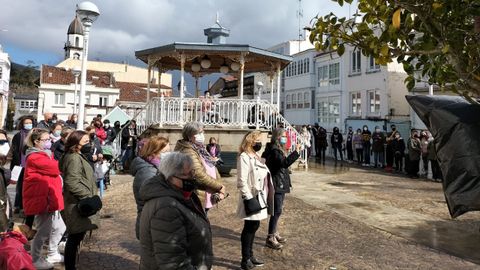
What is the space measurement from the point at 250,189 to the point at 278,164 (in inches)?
31.7

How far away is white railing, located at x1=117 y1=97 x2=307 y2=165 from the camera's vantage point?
47.8 ft

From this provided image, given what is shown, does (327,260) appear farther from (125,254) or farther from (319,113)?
(319,113)

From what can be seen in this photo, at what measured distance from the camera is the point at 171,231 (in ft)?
8.39

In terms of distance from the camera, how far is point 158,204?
2.59 meters

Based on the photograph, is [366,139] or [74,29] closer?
[366,139]

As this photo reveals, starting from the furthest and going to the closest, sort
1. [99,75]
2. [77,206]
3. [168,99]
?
[99,75], [168,99], [77,206]

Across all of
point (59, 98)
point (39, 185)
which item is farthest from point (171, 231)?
point (59, 98)

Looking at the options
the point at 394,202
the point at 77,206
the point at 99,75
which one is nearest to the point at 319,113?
the point at 394,202

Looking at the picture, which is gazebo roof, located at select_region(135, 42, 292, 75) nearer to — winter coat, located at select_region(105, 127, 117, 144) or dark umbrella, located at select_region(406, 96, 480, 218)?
winter coat, located at select_region(105, 127, 117, 144)

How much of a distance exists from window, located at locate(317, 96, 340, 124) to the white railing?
51.5 ft

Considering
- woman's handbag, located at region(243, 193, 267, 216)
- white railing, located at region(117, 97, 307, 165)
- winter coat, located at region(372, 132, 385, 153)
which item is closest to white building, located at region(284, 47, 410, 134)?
Result: winter coat, located at region(372, 132, 385, 153)

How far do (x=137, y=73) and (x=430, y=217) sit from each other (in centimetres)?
6854

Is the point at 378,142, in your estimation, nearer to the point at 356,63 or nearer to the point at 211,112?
the point at 211,112

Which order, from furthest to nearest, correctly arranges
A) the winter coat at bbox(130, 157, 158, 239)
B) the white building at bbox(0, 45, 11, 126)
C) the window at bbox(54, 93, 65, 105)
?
the window at bbox(54, 93, 65, 105), the white building at bbox(0, 45, 11, 126), the winter coat at bbox(130, 157, 158, 239)
